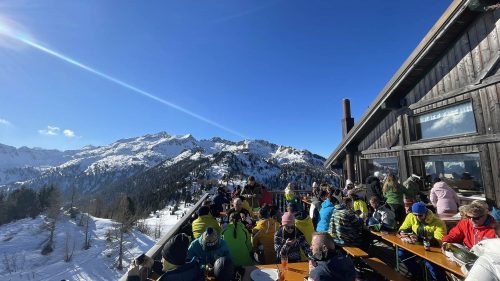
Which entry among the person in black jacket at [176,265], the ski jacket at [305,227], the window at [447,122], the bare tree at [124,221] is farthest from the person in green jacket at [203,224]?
the bare tree at [124,221]

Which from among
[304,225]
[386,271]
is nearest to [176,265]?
[304,225]

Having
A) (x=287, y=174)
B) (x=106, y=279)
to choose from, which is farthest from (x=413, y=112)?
(x=287, y=174)

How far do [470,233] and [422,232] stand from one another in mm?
833

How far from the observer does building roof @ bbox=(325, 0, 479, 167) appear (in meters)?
6.79

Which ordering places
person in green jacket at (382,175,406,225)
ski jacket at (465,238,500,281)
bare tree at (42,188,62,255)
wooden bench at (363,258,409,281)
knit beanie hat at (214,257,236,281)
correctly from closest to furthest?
ski jacket at (465,238,500,281), knit beanie hat at (214,257,236,281), wooden bench at (363,258,409,281), person in green jacket at (382,175,406,225), bare tree at (42,188,62,255)

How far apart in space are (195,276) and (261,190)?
751 cm

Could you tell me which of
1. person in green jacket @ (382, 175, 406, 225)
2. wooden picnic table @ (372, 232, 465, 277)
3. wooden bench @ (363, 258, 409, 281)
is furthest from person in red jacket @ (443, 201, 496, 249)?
person in green jacket @ (382, 175, 406, 225)

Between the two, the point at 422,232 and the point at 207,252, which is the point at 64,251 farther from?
the point at 422,232

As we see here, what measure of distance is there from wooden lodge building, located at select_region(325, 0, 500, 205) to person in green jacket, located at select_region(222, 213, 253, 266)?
5.77 metres

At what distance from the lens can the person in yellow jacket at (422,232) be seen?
4578 mm

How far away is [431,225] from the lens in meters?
4.83

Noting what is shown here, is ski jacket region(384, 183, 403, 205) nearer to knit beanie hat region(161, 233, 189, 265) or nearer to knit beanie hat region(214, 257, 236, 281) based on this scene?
knit beanie hat region(214, 257, 236, 281)

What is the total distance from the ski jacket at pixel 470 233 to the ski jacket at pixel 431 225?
1.16 ft

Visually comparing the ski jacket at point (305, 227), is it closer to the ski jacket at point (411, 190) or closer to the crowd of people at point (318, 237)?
the crowd of people at point (318, 237)
